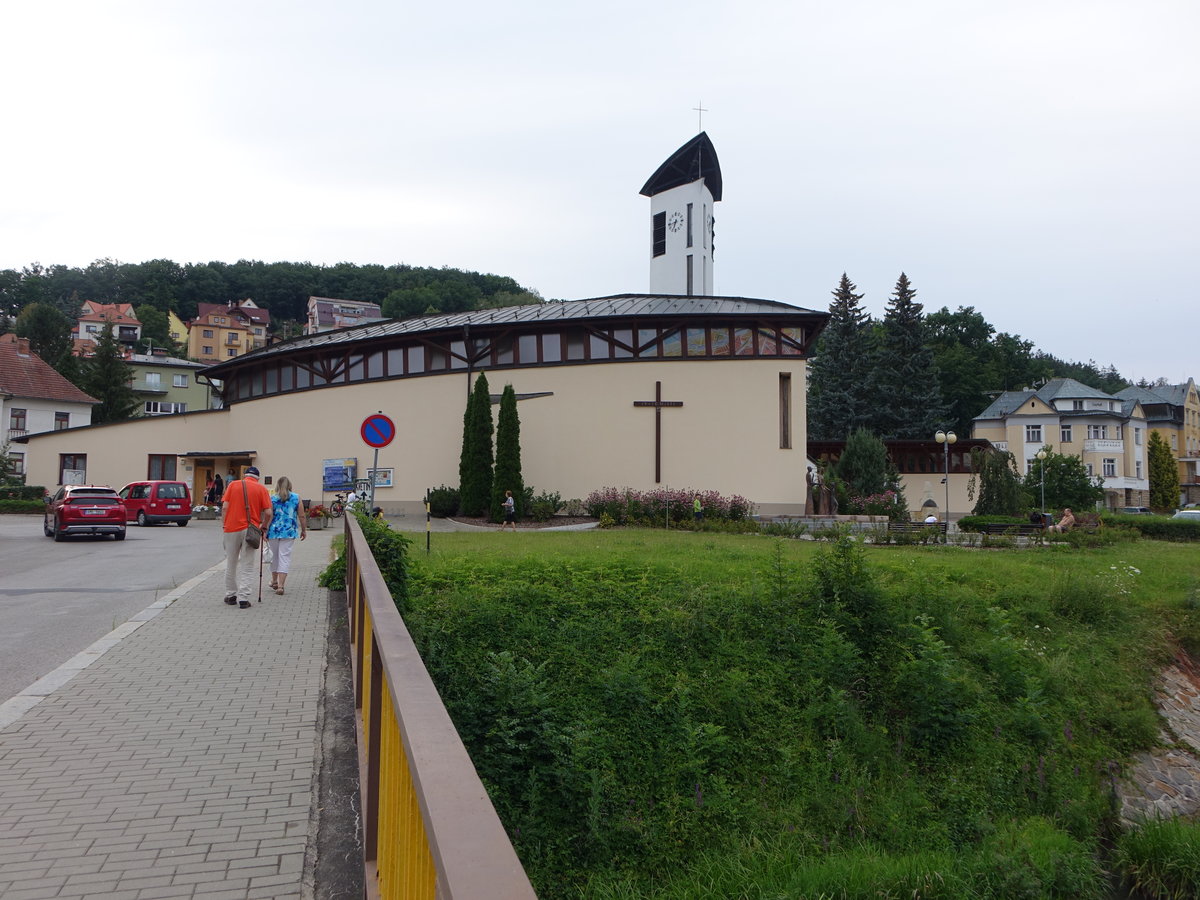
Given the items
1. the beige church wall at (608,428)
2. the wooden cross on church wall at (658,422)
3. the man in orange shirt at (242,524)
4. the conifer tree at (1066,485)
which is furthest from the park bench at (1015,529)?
the man in orange shirt at (242,524)

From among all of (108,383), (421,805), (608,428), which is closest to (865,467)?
(608,428)

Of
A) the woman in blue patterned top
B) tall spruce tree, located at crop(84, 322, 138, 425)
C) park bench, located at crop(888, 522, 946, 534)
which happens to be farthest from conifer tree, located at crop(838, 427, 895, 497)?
tall spruce tree, located at crop(84, 322, 138, 425)

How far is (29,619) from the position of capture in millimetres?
10469

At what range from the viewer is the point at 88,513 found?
23.5m

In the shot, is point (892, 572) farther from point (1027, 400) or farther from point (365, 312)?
point (365, 312)

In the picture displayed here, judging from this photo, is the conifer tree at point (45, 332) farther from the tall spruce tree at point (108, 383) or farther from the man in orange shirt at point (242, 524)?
the man in orange shirt at point (242, 524)

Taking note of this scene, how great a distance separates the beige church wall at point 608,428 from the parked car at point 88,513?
41.0ft

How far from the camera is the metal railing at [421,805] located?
4.51ft

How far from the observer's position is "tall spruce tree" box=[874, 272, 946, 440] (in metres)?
62.3

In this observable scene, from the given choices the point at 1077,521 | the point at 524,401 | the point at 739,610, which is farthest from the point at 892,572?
the point at 524,401

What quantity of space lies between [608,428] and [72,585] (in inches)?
836

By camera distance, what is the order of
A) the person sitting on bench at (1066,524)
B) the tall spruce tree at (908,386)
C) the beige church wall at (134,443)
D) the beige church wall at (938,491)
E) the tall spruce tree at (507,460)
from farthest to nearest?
the tall spruce tree at (908,386) → the beige church wall at (938,491) → the beige church wall at (134,443) → the tall spruce tree at (507,460) → the person sitting on bench at (1066,524)

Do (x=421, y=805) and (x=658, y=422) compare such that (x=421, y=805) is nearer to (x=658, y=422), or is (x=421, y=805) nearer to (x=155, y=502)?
(x=658, y=422)

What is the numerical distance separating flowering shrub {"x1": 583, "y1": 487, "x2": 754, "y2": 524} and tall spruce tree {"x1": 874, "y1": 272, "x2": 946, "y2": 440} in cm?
3504
